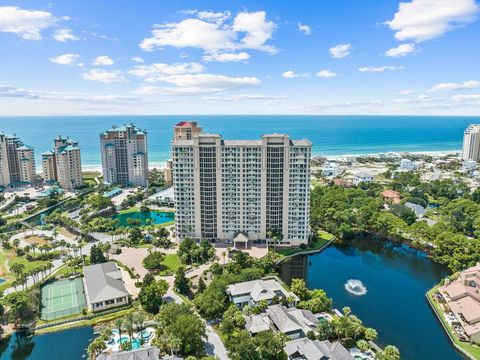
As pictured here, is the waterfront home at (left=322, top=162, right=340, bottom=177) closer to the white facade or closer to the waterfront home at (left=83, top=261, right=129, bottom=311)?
the white facade

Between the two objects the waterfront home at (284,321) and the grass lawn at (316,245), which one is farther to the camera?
the grass lawn at (316,245)

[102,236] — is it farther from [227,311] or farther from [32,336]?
[227,311]

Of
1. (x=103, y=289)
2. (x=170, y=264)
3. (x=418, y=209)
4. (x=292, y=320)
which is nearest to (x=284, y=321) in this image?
(x=292, y=320)

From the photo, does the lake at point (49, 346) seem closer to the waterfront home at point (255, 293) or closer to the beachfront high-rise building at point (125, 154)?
the waterfront home at point (255, 293)

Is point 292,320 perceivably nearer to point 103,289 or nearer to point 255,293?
point 255,293

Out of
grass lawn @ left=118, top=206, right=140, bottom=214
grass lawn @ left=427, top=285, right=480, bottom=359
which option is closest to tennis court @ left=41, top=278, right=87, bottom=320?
grass lawn @ left=118, top=206, right=140, bottom=214

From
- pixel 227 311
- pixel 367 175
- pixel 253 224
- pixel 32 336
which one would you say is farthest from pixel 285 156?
pixel 367 175

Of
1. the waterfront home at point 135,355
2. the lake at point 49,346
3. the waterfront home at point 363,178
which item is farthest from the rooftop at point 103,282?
the waterfront home at point 363,178
